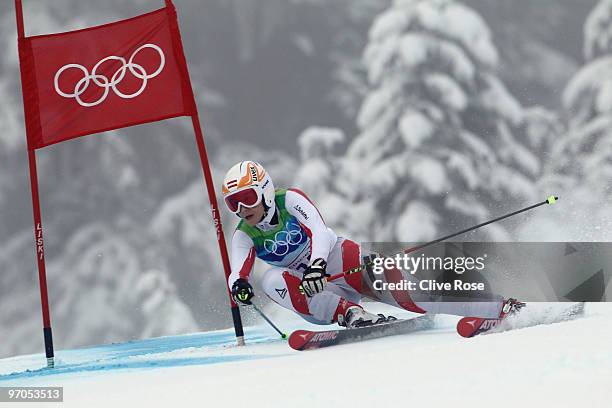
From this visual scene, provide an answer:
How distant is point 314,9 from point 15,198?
687 centimetres

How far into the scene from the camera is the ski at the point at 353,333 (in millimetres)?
5363

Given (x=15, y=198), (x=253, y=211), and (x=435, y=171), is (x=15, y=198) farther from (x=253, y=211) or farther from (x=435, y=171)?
(x=253, y=211)

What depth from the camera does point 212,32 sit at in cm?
1758

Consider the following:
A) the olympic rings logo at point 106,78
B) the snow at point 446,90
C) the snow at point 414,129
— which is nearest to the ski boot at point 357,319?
the olympic rings logo at point 106,78

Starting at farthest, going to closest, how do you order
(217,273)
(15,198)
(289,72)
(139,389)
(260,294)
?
(289,72), (15,198), (217,273), (260,294), (139,389)

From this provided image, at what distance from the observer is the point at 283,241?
19.7 feet

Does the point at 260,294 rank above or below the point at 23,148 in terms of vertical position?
below

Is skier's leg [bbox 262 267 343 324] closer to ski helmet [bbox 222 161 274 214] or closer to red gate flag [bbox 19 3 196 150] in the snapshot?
ski helmet [bbox 222 161 274 214]

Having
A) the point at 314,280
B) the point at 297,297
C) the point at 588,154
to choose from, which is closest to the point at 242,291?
the point at 297,297

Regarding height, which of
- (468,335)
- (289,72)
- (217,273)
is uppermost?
(289,72)

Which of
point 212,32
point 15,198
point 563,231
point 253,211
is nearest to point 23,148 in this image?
point 15,198

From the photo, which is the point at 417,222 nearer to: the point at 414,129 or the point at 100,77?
the point at 414,129

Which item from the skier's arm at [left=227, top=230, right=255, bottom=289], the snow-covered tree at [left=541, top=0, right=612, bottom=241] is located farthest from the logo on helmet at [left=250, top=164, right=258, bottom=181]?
the snow-covered tree at [left=541, top=0, right=612, bottom=241]

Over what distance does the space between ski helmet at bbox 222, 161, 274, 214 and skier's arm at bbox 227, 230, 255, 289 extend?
11.0 inches
